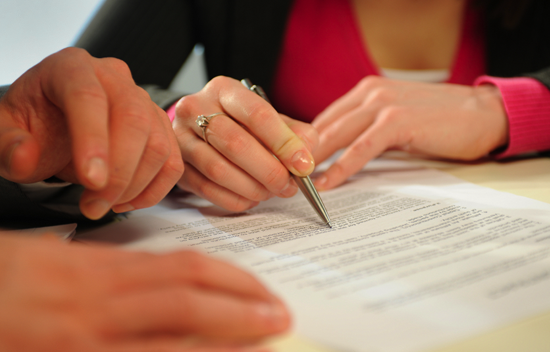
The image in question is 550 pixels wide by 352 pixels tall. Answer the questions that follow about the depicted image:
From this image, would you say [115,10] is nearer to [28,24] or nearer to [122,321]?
[28,24]

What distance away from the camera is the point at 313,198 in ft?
1.57

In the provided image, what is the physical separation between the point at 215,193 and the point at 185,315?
0.32 metres

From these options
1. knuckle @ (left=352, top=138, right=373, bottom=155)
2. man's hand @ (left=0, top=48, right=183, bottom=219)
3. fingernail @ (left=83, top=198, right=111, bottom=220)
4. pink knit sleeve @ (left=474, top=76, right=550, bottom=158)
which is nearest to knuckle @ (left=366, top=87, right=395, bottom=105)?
knuckle @ (left=352, top=138, right=373, bottom=155)

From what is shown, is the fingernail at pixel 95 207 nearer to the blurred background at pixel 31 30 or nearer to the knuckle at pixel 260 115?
the knuckle at pixel 260 115

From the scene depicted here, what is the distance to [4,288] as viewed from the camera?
8.1 inches

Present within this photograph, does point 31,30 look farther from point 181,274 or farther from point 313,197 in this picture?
point 181,274

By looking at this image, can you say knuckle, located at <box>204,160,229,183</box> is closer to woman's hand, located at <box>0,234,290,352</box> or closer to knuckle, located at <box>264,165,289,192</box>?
knuckle, located at <box>264,165,289,192</box>

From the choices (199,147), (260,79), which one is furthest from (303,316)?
(260,79)

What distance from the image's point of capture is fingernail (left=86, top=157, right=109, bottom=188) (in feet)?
0.95

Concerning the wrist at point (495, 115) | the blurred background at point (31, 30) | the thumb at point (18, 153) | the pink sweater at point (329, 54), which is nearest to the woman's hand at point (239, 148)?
the thumb at point (18, 153)

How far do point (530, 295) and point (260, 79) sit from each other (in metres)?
0.90

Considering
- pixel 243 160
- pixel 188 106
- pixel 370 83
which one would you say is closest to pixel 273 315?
pixel 243 160

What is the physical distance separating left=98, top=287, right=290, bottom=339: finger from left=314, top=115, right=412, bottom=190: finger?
412 mm

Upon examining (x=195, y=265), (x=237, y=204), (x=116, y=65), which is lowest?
(x=237, y=204)
